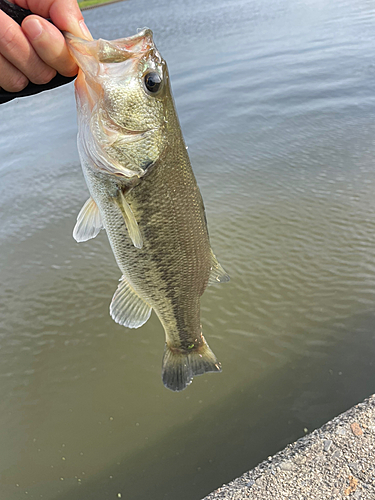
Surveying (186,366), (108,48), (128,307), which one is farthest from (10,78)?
(186,366)

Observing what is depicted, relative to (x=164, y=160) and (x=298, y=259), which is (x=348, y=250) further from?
(x=164, y=160)

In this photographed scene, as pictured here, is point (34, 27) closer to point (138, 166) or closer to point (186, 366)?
point (138, 166)

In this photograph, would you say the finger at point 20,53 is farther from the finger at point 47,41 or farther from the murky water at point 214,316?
the murky water at point 214,316

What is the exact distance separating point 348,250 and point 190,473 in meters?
2.84

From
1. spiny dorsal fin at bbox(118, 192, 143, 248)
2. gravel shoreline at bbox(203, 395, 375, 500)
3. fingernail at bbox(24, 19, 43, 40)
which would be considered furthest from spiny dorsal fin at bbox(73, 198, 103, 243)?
gravel shoreline at bbox(203, 395, 375, 500)

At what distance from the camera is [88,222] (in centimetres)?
177

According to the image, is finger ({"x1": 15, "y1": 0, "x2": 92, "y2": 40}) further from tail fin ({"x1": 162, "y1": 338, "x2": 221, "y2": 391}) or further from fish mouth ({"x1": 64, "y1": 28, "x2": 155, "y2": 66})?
tail fin ({"x1": 162, "y1": 338, "x2": 221, "y2": 391})

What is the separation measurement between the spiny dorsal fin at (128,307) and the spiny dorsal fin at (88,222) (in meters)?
0.33

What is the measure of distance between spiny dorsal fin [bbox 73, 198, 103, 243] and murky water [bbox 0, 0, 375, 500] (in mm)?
1851

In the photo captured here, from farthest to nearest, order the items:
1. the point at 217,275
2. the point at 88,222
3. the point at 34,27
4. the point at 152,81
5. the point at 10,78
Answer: the point at 217,275 → the point at 88,222 → the point at 152,81 → the point at 10,78 → the point at 34,27

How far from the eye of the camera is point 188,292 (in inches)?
76.3

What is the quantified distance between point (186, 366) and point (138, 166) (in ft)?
3.89

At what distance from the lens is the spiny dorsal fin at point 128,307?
1.96m

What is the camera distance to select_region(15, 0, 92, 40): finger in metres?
1.32
